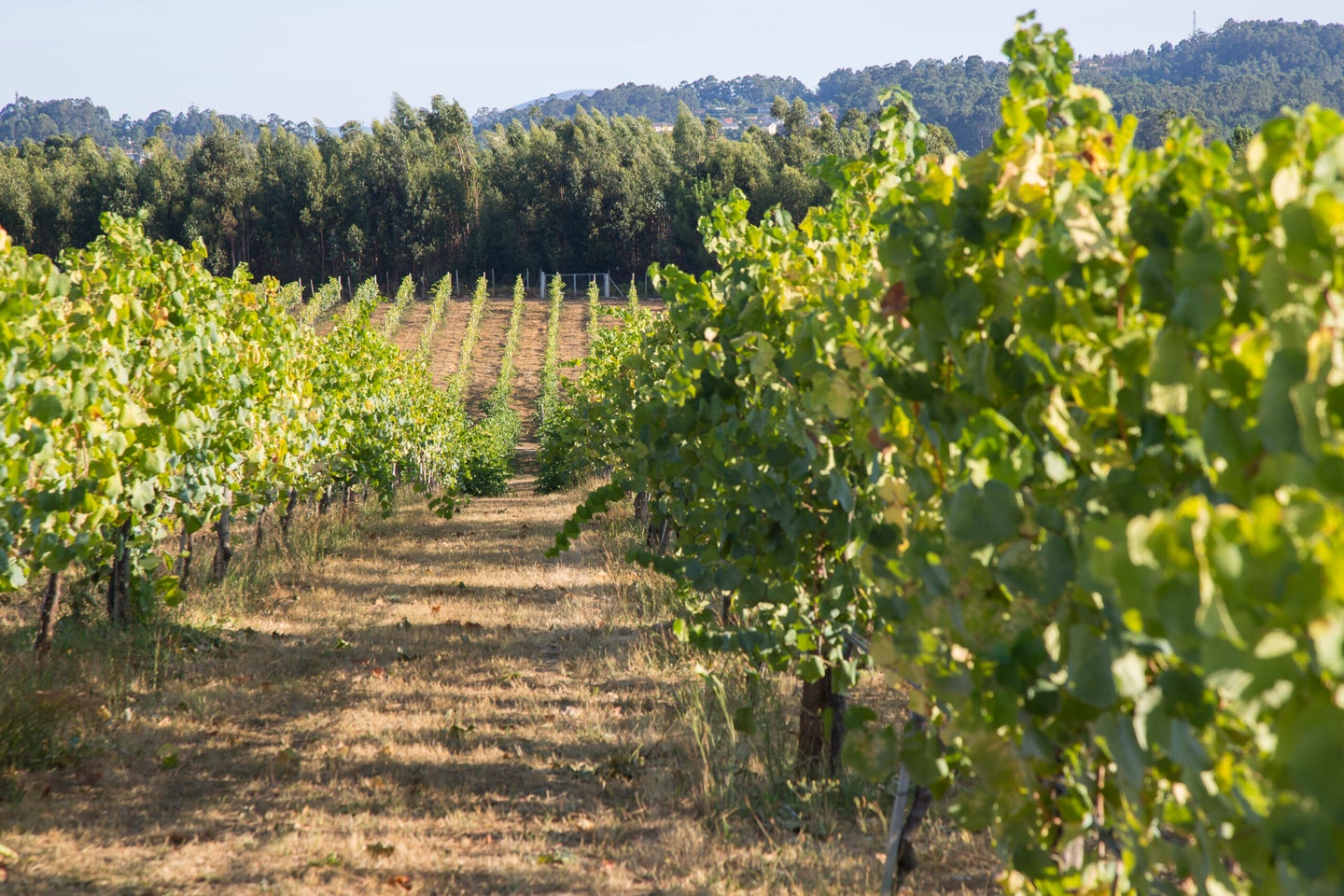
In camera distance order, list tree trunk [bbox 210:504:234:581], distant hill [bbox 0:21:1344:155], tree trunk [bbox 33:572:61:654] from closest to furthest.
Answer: tree trunk [bbox 33:572:61:654] → tree trunk [bbox 210:504:234:581] → distant hill [bbox 0:21:1344:155]

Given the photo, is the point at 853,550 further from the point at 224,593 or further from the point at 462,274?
the point at 462,274

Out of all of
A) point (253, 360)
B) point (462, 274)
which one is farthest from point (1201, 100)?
point (253, 360)

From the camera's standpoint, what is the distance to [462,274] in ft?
188

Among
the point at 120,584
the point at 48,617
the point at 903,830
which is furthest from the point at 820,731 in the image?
the point at 120,584

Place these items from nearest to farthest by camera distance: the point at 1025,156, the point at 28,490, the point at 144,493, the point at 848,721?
the point at 1025,156
the point at 848,721
the point at 28,490
the point at 144,493

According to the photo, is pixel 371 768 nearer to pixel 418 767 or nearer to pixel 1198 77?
pixel 418 767

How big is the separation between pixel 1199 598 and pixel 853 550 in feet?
7.19

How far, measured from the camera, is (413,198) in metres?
55.7

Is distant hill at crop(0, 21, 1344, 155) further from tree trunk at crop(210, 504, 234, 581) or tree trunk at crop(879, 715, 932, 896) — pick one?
tree trunk at crop(879, 715, 932, 896)

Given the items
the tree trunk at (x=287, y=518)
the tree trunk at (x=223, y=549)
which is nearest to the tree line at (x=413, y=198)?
the tree trunk at (x=287, y=518)

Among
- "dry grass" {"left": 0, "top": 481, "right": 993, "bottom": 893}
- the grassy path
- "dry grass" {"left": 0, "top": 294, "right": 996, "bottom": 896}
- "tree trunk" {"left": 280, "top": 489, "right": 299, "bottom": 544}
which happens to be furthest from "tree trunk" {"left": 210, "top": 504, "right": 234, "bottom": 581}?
"tree trunk" {"left": 280, "top": 489, "right": 299, "bottom": 544}

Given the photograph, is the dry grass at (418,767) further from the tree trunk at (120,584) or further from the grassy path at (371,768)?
the tree trunk at (120,584)

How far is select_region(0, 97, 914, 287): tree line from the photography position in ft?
172

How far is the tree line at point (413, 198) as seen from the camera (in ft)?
172
